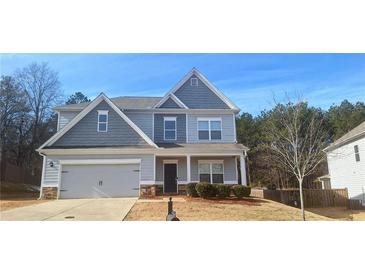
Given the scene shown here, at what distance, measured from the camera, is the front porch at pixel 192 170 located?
14656mm

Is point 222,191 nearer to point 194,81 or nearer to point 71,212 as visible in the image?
point 71,212

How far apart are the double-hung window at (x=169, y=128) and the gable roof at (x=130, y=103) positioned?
1.17 metres

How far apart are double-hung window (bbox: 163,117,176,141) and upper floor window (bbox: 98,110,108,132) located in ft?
10.4

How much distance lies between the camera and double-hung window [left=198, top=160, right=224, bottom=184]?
49.3 ft

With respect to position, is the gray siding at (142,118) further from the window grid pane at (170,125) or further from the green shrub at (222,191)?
the green shrub at (222,191)

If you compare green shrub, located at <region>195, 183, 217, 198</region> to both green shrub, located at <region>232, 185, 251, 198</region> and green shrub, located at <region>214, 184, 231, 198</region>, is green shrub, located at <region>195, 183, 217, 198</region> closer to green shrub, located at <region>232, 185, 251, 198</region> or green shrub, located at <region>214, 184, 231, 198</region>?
green shrub, located at <region>214, 184, 231, 198</region>

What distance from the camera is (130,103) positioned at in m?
16.7

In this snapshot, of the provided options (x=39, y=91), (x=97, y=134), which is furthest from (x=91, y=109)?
(x=39, y=91)

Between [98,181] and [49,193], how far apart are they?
215 centimetres

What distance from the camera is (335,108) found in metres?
21.6

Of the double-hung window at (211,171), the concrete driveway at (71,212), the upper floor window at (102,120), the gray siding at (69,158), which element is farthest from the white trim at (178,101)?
the concrete driveway at (71,212)
